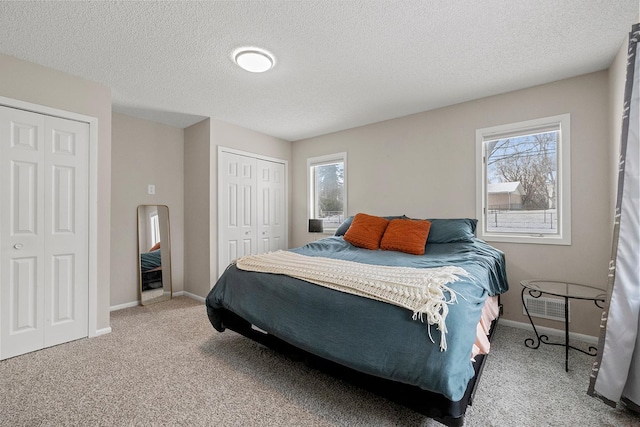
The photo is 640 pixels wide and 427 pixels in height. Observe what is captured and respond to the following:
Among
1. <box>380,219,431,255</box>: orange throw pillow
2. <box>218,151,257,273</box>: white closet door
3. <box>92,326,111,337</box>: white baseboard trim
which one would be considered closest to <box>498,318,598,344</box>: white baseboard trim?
<box>380,219,431,255</box>: orange throw pillow

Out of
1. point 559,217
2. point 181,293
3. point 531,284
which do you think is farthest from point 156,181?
point 559,217

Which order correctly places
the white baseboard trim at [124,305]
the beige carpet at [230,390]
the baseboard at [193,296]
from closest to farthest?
the beige carpet at [230,390]
the white baseboard trim at [124,305]
the baseboard at [193,296]

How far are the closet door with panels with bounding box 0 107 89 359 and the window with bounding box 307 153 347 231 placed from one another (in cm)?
293

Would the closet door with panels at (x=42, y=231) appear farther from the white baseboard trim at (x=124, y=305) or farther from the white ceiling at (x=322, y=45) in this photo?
the white baseboard trim at (x=124, y=305)

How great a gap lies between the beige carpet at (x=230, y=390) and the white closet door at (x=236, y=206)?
1586 millimetres

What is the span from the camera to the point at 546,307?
107 inches

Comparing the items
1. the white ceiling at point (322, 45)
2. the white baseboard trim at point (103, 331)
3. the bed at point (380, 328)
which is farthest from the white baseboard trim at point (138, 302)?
the white ceiling at point (322, 45)

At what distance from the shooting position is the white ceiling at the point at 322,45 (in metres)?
1.79

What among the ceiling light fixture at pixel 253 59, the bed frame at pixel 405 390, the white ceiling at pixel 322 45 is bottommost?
the bed frame at pixel 405 390

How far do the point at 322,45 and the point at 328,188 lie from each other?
2587mm

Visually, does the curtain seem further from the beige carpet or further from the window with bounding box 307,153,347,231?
the window with bounding box 307,153,347,231

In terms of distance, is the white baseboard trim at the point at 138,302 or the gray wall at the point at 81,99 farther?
the white baseboard trim at the point at 138,302

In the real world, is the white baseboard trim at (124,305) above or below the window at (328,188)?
below

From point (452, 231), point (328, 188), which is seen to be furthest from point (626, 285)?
point (328, 188)
